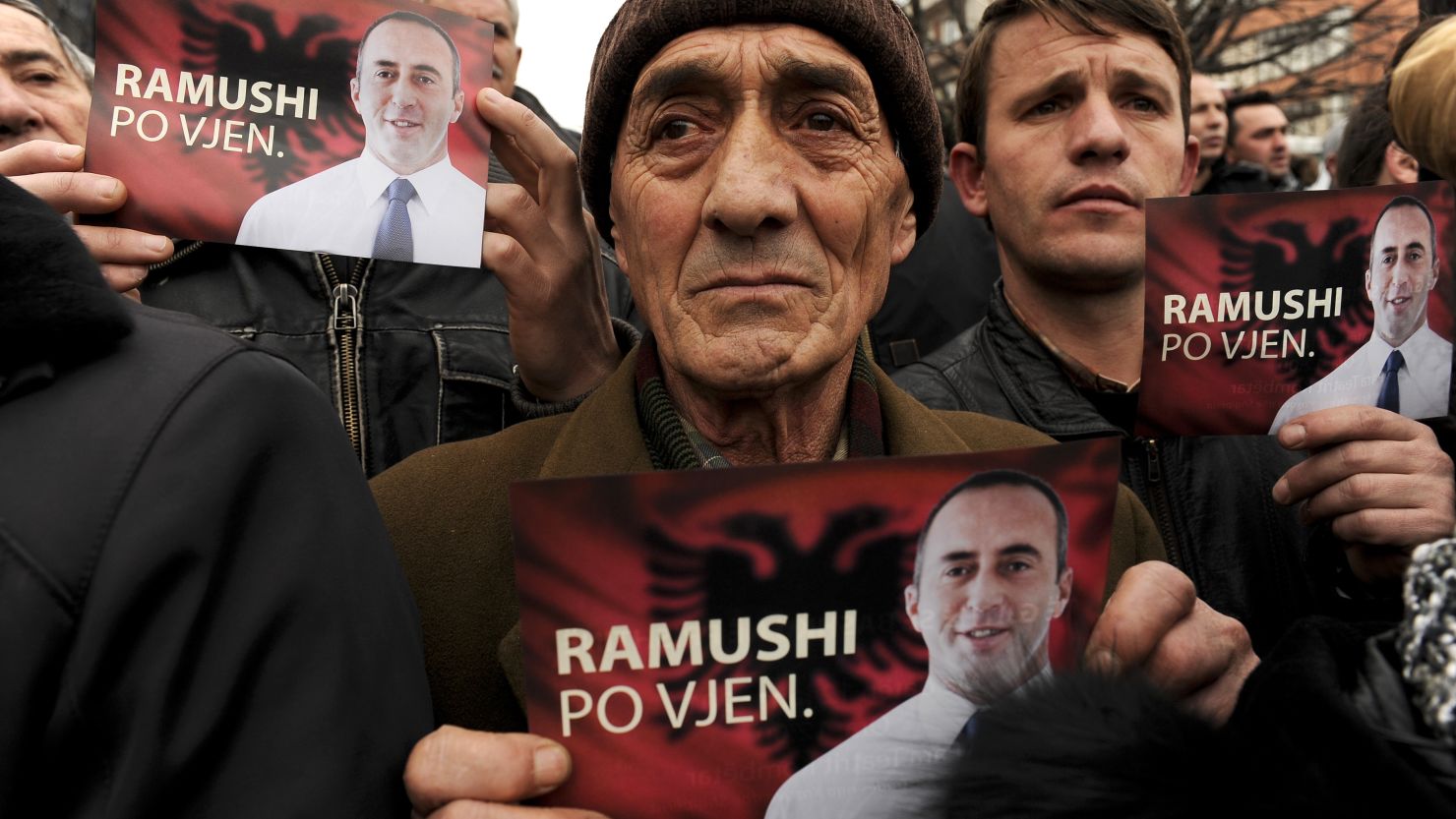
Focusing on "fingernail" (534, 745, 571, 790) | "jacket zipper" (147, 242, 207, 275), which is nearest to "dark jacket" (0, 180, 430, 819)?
"fingernail" (534, 745, 571, 790)

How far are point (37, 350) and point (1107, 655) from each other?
1.20 m

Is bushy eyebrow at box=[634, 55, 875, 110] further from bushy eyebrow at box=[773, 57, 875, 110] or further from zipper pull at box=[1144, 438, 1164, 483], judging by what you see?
zipper pull at box=[1144, 438, 1164, 483]

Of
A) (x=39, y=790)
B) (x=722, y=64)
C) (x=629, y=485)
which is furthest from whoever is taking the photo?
(x=722, y=64)

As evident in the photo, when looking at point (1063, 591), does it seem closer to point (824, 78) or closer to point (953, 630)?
point (953, 630)

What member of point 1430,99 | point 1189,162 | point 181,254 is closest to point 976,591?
point 1430,99

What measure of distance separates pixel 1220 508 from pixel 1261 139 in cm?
692

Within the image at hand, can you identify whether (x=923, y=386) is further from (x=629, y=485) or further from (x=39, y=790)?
(x=39, y=790)

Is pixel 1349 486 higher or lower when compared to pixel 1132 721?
higher

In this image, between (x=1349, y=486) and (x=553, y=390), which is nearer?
(x=1349, y=486)

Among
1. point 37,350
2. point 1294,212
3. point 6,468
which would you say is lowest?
point 6,468

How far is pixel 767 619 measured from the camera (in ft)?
4.38

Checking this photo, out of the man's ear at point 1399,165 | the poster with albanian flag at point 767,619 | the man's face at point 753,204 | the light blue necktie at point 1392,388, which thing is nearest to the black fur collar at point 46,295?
the poster with albanian flag at point 767,619

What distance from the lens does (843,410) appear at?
2.07m

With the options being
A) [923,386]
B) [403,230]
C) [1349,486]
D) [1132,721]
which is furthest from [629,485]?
[923,386]
